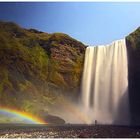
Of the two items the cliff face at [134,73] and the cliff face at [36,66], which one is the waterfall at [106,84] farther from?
the cliff face at [36,66]

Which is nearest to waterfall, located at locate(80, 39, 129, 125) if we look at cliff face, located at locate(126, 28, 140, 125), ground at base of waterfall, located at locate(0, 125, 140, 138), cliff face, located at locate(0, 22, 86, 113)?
cliff face, located at locate(126, 28, 140, 125)

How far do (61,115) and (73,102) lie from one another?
1837mm

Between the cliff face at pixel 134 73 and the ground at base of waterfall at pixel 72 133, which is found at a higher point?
the cliff face at pixel 134 73

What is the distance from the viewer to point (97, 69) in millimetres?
33906

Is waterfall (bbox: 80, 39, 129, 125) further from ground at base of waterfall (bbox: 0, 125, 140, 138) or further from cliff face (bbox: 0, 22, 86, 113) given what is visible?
ground at base of waterfall (bbox: 0, 125, 140, 138)

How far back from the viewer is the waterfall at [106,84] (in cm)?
3206

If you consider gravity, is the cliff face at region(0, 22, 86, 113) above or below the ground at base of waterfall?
above

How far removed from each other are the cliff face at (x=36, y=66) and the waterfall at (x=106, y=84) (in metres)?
1.15

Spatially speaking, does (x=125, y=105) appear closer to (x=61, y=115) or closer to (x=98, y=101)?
(x=98, y=101)

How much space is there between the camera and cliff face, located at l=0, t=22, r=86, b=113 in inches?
1273

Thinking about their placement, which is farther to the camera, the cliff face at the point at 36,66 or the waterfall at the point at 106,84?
the cliff face at the point at 36,66

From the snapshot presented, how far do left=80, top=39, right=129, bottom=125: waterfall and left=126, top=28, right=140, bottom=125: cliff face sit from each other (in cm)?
54

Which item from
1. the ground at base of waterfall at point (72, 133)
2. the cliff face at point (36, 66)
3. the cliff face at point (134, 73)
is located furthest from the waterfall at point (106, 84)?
the ground at base of waterfall at point (72, 133)

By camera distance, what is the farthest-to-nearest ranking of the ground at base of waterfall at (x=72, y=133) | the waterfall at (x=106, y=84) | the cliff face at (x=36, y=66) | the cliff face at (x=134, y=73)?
the cliff face at (x=36, y=66), the waterfall at (x=106, y=84), the cliff face at (x=134, y=73), the ground at base of waterfall at (x=72, y=133)
